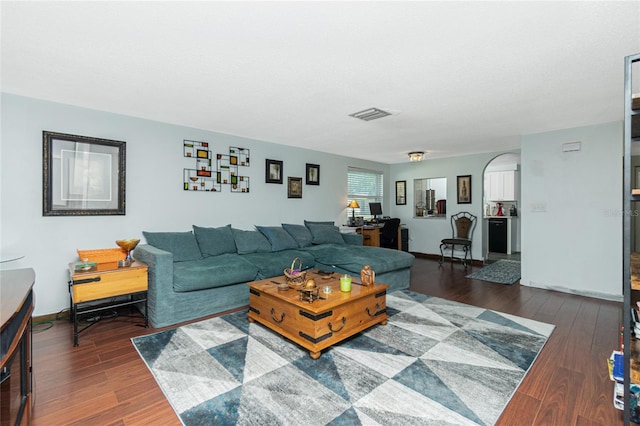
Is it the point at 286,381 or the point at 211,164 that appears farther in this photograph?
the point at 211,164

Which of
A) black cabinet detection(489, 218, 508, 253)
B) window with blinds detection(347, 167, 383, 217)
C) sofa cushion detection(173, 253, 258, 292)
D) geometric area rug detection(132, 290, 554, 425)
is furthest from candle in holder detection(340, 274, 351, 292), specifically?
black cabinet detection(489, 218, 508, 253)

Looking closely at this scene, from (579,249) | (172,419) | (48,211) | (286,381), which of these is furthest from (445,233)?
(48,211)

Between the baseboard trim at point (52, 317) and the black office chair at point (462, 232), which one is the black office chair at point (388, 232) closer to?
the black office chair at point (462, 232)

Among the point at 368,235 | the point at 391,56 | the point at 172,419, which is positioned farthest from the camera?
the point at 368,235

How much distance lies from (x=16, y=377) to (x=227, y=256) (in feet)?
6.87

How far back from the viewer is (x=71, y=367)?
2.26 meters

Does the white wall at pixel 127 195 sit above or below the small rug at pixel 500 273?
above

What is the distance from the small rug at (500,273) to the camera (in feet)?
16.1

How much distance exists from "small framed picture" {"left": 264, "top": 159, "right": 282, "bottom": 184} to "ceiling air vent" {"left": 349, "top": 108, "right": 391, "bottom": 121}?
6.41 feet

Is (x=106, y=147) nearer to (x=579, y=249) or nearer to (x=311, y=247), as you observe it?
(x=311, y=247)

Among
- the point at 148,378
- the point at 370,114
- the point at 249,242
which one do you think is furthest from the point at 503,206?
the point at 148,378

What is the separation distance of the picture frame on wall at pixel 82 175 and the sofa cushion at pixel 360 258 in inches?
107

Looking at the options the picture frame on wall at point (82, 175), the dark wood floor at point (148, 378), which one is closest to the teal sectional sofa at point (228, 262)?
the dark wood floor at point (148, 378)

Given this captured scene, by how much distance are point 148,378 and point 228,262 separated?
1575 mm
